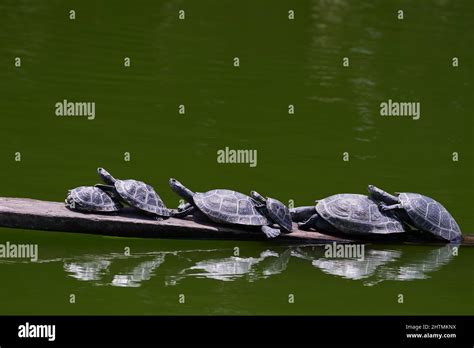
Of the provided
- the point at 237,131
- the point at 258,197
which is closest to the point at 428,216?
the point at 258,197

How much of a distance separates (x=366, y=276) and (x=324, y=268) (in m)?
0.46

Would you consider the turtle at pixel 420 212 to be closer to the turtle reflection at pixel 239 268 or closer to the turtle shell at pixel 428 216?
the turtle shell at pixel 428 216

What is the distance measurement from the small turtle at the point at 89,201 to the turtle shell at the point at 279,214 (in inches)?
67.6

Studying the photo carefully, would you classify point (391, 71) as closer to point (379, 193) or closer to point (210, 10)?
point (210, 10)

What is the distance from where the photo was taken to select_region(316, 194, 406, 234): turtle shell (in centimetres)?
1192

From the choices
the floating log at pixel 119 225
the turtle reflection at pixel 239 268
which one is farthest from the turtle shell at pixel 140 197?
the turtle reflection at pixel 239 268

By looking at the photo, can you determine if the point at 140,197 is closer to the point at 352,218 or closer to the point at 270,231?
the point at 270,231

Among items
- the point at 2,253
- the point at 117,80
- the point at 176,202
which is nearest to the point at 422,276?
the point at 176,202

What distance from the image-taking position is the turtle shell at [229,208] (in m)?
11.7

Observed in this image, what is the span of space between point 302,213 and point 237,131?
4841 mm

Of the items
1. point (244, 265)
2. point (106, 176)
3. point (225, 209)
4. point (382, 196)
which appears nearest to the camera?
point (244, 265)

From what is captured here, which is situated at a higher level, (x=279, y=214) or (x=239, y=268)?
(x=279, y=214)

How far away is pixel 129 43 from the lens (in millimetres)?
22609

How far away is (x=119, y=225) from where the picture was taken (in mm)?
11477
